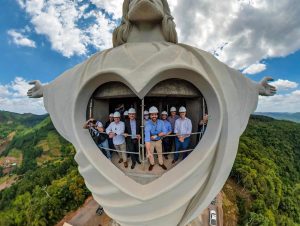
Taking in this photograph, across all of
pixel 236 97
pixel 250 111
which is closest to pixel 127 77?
pixel 236 97

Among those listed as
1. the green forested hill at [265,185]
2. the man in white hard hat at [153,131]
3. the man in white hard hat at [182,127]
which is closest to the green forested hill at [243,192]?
the green forested hill at [265,185]

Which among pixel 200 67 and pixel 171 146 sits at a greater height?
pixel 200 67

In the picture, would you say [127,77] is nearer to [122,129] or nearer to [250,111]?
[122,129]

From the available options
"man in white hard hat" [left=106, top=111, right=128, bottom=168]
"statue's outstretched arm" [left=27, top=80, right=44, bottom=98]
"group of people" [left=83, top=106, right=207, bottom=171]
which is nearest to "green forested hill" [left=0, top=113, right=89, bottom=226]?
"statue's outstretched arm" [left=27, top=80, right=44, bottom=98]

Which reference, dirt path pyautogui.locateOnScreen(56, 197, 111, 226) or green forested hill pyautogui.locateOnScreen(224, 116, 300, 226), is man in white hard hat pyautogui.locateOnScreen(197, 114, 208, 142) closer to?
dirt path pyautogui.locateOnScreen(56, 197, 111, 226)

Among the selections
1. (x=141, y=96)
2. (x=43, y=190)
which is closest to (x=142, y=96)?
(x=141, y=96)

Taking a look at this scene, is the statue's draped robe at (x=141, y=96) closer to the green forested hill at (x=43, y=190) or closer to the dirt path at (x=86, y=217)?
the dirt path at (x=86, y=217)
